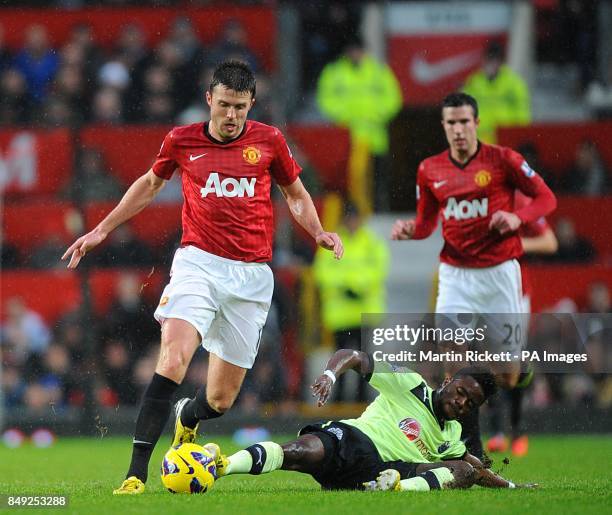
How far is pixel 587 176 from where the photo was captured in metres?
14.6

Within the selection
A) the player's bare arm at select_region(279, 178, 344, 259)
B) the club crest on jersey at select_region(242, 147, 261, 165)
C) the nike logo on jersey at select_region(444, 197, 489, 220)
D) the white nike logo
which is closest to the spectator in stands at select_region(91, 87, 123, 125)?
the white nike logo

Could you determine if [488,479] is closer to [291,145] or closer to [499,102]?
[291,145]

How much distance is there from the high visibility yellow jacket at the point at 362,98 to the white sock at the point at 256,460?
333 inches

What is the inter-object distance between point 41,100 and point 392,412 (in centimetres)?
915

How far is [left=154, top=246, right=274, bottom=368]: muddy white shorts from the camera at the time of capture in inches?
283

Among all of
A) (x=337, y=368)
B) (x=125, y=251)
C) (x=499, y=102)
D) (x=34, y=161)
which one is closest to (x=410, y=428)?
(x=337, y=368)

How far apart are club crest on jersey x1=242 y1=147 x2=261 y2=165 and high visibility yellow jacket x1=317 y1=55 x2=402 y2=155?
7438 millimetres

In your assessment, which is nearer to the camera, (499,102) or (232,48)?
(499,102)

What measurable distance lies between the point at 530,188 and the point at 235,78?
2702 mm

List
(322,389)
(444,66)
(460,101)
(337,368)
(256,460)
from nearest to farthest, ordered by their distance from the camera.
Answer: (322,389) → (256,460) → (337,368) → (460,101) → (444,66)

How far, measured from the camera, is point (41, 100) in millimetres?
15328

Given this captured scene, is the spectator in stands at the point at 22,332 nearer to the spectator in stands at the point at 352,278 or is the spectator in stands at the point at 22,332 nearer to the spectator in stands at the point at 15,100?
the spectator in stands at the point at 15,100

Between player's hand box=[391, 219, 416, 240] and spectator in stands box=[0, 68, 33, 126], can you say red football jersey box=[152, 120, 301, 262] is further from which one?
spectator in stands box=[0, 68, 33, 126]


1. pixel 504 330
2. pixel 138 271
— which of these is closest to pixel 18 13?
pixel 138 271
